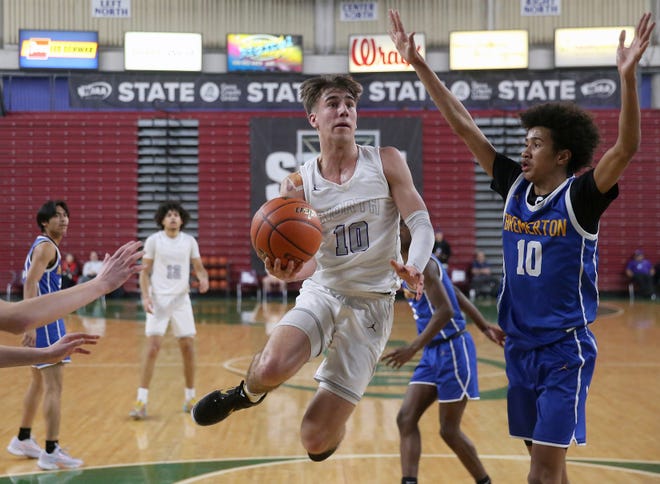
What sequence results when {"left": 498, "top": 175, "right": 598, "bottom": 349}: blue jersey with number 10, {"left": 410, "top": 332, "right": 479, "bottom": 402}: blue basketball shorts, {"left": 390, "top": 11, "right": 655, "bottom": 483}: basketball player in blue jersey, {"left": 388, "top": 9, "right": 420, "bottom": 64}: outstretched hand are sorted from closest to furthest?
{"left": 390, "top": 11, "right": 655, "bottom": 483}: basketball player in blue jersey < {"left": 498, "top": 175, "right": 598, "bottom": 349}: blue jersey with number 10 < {"left": 388, "top": 9, "right": 420, "bottom": 64}: outstretched hand < {"left": 410, "top": 332, "right": 479, "bottom": 402}: blue basketball shorts

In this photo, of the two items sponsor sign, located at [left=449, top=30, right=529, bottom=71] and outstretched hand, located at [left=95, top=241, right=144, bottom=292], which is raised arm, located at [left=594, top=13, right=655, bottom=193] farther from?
sponsor sign, located at [left=449, top=30, right=529, bottom=71]

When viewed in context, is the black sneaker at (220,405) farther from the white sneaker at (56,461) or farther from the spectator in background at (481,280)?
the spectator in background at (481,280)

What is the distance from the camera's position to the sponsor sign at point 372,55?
68.2ft

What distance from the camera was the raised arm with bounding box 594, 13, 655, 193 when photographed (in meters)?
3.17

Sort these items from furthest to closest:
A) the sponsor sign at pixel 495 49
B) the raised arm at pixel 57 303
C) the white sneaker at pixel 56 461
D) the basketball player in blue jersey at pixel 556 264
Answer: the sponsor sign at pixel 495 49 → the white sneaker at pixel 56 461 → the basketball player in blue jersey at pixel 556 264 → the raised arm at pixel 57 303

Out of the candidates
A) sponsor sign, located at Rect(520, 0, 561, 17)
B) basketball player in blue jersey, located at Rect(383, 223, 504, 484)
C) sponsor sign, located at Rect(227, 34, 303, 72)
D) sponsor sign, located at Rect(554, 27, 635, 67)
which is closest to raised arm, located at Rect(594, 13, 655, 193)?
basketball player in blue jersey, located at Rect(383, 223, 504, 484)

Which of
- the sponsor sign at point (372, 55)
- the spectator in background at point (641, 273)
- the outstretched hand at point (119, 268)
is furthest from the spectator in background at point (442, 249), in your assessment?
the outstretched hand at point (119, 268)

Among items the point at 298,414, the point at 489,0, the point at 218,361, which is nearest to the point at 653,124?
the point at 489,0

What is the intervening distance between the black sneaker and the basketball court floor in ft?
4.78

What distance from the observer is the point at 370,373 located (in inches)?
156

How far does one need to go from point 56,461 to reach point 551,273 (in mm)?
3826

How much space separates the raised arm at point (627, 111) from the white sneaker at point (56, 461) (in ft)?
13.5

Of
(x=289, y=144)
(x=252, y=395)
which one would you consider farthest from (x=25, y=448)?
(x=289, y=144)

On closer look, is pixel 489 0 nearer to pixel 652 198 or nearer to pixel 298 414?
pixel 652 198
